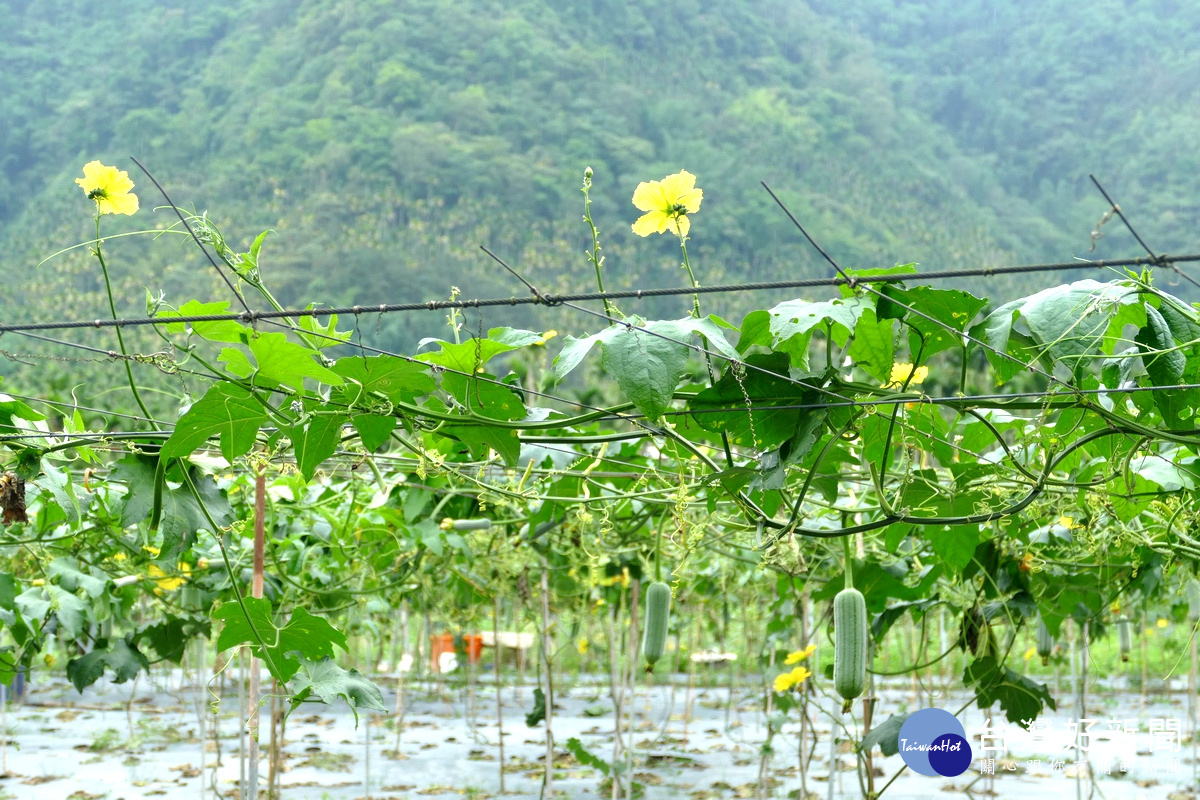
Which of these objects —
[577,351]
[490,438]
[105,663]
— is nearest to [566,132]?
[105,663]

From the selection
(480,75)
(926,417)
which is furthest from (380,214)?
(926,417)

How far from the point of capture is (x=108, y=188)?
6.78 ft

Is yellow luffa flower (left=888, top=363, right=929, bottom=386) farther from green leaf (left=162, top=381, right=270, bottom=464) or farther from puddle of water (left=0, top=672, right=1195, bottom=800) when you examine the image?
puddle of water (left=0, top=672, right=1195, bottom=800)

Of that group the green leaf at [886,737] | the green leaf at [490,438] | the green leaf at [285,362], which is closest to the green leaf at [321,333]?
the green leaf at [285,362]

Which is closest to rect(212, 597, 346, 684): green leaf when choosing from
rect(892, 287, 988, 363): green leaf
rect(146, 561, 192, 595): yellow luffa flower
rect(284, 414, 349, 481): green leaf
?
rect(284, 414, 349, 481): green leaf

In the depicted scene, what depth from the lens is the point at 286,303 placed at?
3344cm

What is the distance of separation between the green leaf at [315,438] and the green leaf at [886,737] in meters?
2.17

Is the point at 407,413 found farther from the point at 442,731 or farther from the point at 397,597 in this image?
the point at 442,731

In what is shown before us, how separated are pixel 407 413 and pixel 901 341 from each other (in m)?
0.87

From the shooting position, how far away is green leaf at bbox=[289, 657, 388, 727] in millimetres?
2418

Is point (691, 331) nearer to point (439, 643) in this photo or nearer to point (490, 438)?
point (490, 438)

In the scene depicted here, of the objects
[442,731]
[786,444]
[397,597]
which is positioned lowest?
[442,731]

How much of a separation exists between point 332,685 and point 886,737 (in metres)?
1.99

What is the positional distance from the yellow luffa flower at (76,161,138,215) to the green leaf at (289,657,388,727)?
39.5 inches
